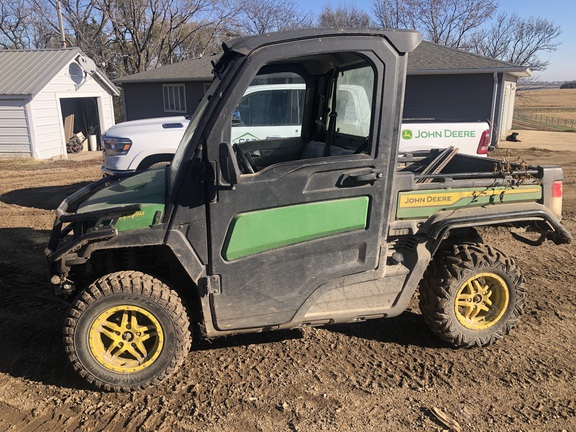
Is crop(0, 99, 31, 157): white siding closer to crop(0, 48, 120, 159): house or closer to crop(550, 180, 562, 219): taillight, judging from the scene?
crop(0, 48, 120, 159): house

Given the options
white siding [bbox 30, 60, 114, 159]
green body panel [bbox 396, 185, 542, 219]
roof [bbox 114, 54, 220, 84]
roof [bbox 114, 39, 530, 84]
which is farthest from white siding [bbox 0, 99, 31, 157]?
green body panel [bbox 396, 185, 542, 219]

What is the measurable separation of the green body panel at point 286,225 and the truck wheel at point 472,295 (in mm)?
1056

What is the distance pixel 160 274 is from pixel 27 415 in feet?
4.21

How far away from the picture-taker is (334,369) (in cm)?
371

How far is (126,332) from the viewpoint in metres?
3.43

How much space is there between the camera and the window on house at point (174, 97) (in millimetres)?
22969

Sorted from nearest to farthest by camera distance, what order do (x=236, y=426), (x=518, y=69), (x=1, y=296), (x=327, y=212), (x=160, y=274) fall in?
1. (x=236, y=426)
2. (x=327, y=212)
3. (x=160, y=274)
4. (x=1, y=296)
5. (x=518, y=69)

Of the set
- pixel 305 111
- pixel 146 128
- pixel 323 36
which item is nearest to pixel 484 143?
pixel 305 111

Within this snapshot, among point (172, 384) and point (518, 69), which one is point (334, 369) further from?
point (518, 69)

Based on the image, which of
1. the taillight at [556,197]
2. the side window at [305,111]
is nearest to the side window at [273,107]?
the side window at [305,111]

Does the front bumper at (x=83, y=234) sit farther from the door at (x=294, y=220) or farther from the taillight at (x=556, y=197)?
the taillight at (x=556, y=197)

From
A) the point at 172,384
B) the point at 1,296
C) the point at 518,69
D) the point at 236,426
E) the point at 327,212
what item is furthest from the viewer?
the point at 518,69

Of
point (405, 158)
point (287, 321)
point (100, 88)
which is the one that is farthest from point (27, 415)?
point (100, 88)

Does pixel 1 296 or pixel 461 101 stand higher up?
pixel 461 101
